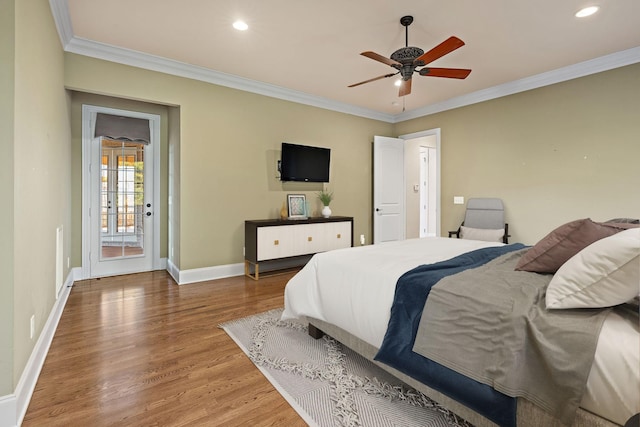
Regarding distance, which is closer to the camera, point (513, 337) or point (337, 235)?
point (513, 337)

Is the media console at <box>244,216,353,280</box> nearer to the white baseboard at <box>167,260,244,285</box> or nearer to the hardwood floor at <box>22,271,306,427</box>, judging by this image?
the white baseboard at <box>167,260,244,285</box>

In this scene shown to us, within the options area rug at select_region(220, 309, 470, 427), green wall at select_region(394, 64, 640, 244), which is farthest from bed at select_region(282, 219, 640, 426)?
green wall at select_region(394, 64, 640, 244)

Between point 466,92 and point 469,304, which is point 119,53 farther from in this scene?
point 466,92

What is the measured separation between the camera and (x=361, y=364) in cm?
204

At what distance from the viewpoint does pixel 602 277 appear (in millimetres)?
1149

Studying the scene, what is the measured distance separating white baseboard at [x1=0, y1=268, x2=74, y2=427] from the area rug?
1.17 meters

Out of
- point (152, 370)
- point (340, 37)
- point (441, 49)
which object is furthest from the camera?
point (340, 37)

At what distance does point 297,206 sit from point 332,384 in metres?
3.25

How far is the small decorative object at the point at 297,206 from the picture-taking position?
15.7 ft

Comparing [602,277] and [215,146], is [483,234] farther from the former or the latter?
[215,146]

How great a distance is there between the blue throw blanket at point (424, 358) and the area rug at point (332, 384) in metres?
0.25

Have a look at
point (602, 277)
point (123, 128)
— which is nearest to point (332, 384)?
point (602, 277)

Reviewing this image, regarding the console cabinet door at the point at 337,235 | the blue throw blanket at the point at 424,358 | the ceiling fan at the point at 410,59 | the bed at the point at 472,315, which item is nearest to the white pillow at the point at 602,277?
the bed at the point at 472,315

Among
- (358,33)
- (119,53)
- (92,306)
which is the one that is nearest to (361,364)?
(92,306)
